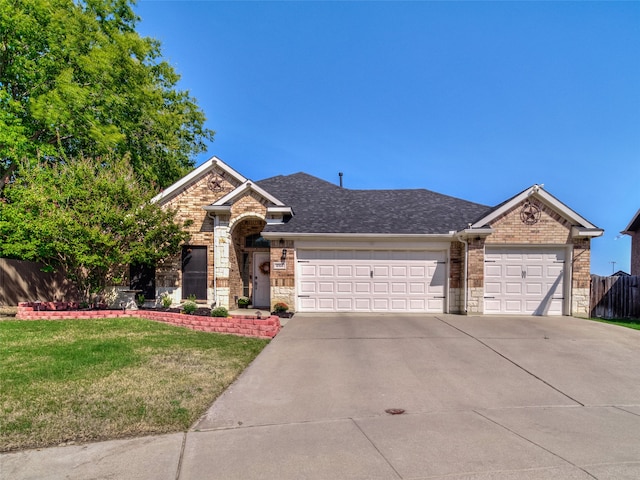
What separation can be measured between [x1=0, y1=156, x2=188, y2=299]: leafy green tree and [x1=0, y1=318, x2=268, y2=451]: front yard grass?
2.70 meters

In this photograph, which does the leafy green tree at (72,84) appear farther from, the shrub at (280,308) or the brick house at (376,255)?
the shrub at (280,308)

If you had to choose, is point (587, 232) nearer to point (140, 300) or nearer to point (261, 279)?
point (261, 279)

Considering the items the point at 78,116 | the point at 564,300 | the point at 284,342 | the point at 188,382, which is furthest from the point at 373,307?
the point at 78,116

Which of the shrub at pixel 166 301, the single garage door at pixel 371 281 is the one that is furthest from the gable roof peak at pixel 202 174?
the single garage door at pixel 371 281

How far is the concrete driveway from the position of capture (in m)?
3.14

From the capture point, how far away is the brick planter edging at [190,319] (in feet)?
29.8

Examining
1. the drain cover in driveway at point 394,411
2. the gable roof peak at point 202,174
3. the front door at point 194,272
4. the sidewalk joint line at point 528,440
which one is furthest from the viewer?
the gable roof peak at point 202,174

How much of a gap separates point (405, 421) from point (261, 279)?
35.1 ft

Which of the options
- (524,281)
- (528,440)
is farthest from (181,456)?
(524,281)

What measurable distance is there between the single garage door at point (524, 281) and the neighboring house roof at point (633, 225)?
1150 cm

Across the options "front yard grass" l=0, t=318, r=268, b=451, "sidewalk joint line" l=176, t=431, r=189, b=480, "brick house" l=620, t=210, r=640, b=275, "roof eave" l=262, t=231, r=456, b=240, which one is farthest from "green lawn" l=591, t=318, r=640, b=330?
"sidewalk joint line" l=176, t=431, r=189, b=480

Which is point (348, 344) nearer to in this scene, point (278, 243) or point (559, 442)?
point (559, 442)

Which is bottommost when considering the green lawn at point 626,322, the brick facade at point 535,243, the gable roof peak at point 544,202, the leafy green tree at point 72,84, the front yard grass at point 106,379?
the green lawn at point 626,322

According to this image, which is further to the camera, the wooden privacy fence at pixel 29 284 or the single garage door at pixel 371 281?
the wooden privacy fence at pixel 29 284
